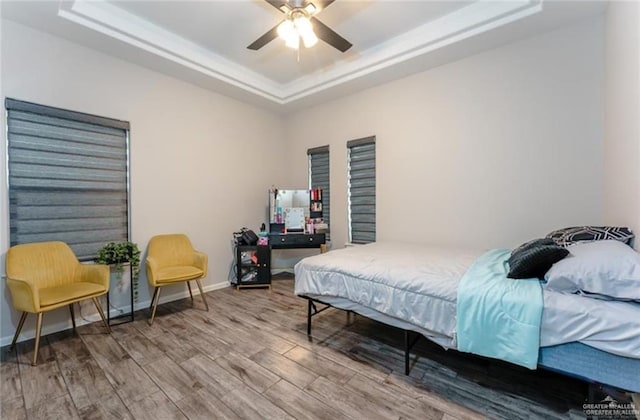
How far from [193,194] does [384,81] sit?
300cm

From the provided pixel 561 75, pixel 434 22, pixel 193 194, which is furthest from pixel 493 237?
pixel 193 194

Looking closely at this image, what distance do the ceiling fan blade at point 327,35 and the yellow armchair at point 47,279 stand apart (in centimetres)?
289

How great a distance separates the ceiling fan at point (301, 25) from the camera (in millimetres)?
2170

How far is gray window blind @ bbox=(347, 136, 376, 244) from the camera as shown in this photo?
3.96 m

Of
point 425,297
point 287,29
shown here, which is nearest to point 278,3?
point 287,29

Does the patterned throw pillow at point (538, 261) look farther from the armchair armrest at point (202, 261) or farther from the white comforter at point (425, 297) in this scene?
the armchair armrest at point (202, 261)

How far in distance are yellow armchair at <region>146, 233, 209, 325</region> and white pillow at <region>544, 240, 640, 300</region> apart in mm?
3133

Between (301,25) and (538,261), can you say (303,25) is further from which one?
(538,261)

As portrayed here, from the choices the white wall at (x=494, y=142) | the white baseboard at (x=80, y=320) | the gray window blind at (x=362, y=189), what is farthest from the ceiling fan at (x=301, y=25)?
the white baseboard at (x=80, y=320)

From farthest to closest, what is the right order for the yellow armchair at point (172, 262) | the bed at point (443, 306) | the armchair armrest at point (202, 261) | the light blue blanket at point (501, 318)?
the armchair armrest at point (202, 261), the yellow armchair at point (172, 262), the light blue blanket at point (501, 318), the bed at point (443, 306)

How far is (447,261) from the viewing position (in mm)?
2316

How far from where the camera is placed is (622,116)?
6.43 feet

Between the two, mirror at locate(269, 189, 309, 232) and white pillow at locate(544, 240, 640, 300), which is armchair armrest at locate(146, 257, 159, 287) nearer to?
mirror at locate(269, 189, 309, 232)

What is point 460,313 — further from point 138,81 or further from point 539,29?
point 138,81
